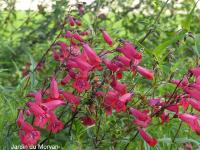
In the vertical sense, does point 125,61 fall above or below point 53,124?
above

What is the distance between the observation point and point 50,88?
3139 millimetres

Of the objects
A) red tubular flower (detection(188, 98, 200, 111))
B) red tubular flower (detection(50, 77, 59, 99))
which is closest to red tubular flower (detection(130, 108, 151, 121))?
red tubular flower (detection(188, 98, 200, 111))

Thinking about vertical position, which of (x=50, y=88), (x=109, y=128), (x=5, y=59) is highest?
(x=50, y=88)

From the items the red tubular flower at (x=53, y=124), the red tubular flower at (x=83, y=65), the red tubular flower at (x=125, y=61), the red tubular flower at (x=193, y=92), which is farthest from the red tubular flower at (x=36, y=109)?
the red tubular flower at (x=193, y=92)

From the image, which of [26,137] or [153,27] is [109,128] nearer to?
[26,137]

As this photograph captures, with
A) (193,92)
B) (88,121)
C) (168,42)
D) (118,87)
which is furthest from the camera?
(88,121)

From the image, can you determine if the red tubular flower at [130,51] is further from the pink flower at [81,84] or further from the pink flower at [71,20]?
the pink flower at [71,20]

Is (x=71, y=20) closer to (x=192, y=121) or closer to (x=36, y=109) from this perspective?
(x=36, y=109)

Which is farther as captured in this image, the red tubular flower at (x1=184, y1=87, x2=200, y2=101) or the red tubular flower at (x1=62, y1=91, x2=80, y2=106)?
the red tubular flower at (x1=62, y1=91, x2=80, y2=106)

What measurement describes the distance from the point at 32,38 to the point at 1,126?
149 inches

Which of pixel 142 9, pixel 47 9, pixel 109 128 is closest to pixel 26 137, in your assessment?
pixel 109 128

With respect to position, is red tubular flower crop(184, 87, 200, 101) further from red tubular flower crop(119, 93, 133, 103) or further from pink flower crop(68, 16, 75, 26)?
pink flower crop(68, 16, 75, 26)

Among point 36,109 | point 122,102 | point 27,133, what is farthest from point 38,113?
point 122,102

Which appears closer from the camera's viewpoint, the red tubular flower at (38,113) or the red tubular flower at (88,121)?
the red tubular flower at (38,113)
